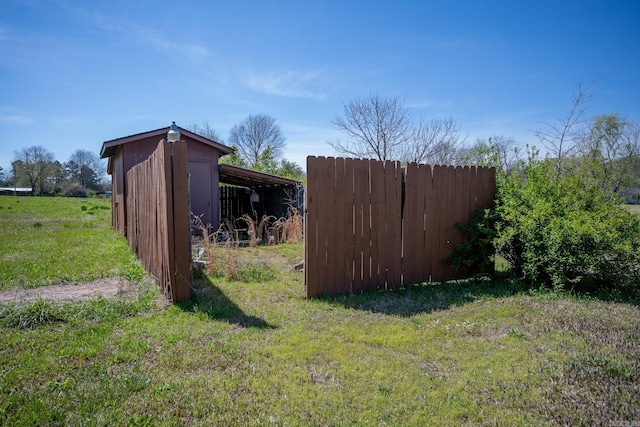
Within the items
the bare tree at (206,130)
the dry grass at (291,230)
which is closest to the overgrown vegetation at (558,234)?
the dry grass at (291,230)

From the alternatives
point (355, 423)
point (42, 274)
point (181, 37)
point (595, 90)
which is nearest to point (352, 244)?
point (355, 423)

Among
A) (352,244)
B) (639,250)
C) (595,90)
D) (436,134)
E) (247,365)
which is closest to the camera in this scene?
(247,365)

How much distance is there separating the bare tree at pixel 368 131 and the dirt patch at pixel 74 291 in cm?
1308

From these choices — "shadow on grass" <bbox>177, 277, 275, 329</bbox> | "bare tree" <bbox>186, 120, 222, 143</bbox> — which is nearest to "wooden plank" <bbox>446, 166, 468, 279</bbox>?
"shadow on grass" <bbox>177, 277, 275, 329</bbox>

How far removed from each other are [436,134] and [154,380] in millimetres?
15361

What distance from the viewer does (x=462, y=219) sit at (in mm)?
5559

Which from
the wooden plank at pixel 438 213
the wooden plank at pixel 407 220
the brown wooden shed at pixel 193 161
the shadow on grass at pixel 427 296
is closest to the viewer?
the shadow on grass at pixel 427 296

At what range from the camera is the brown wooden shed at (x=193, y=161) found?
34.3 feet

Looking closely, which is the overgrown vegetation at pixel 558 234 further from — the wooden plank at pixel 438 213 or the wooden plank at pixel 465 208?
the wooden plank at pixel 438 213

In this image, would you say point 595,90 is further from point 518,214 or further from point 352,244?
point 352,244

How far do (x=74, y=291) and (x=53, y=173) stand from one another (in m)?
53.2

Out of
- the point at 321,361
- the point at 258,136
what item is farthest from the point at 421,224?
the point at 258,136

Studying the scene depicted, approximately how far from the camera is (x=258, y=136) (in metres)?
33.0

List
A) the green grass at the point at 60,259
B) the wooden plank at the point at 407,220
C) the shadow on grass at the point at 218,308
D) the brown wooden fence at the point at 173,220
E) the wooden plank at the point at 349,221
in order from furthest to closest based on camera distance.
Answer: the green grass at the point at 60,259
the wooden plank at the point at 407,220
the wooden plank at the point at 349,221
the brown wooden fence at the point at 173,220
the shadow on grass at the point at 218,308
